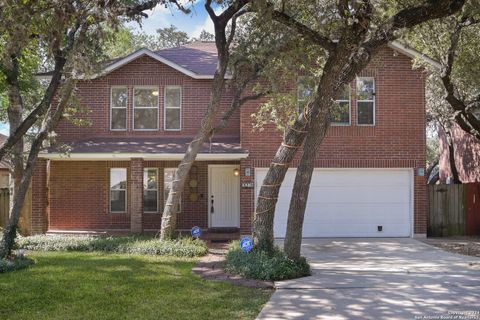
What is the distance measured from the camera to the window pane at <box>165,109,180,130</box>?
1733 centimetres

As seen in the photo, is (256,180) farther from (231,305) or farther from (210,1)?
(231,305)

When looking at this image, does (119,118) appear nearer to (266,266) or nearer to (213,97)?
(213,97)

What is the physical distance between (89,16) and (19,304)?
5.54 m

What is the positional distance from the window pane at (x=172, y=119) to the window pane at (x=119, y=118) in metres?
1.45

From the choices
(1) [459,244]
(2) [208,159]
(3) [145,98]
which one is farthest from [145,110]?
(1) [459,244]

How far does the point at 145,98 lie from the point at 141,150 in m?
2.65

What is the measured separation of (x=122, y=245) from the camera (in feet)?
42.4

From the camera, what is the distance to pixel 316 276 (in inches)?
380

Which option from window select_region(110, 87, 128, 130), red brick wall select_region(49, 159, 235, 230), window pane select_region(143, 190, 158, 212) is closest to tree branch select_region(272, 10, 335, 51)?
red brick wall select_region(49, 159, 235, 230)

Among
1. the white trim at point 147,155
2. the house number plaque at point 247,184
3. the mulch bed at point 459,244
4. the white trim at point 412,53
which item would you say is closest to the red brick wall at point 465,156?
the mulch bed at point 459,244

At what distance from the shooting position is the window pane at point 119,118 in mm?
17297

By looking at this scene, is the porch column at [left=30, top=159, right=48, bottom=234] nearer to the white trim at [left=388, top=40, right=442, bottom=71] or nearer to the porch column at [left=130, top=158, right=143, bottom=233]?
the porch column at [left=130, top=158, right=143, bottom=233]

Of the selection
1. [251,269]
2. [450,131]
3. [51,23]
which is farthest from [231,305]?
[450,131]

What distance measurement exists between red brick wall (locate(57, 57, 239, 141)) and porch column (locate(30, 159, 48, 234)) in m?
1.35
